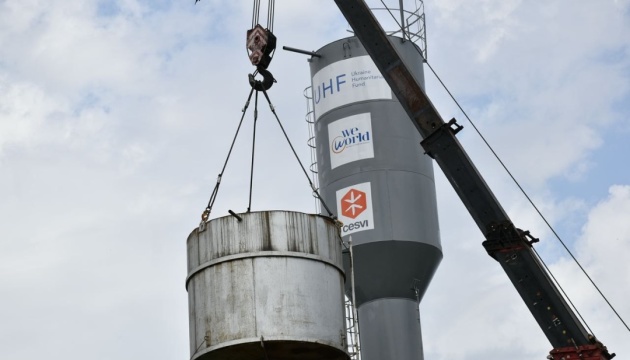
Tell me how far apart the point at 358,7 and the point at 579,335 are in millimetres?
8580

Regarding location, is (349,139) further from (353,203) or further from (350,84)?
(353,203)

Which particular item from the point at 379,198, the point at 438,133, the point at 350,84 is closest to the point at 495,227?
the point at 438,133

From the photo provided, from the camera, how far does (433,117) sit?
84.4 ft

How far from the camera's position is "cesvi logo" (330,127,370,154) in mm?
32031

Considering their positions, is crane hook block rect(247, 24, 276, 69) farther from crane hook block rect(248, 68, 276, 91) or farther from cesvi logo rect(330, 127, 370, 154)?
cesvi logo rect(330, 127, 370, 154)

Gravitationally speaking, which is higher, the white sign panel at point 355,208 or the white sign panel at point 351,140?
the white sign panel at point 351,140

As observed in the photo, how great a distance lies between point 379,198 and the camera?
104 ft

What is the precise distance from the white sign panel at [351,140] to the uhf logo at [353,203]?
864mm

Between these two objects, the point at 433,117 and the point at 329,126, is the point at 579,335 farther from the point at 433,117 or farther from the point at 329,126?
the point at 329,126

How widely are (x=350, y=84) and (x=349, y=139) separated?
4.95 ft

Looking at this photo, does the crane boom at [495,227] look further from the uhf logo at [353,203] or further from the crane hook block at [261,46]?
the uhf logo at [353,203]

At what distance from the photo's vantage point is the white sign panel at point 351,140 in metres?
32.0

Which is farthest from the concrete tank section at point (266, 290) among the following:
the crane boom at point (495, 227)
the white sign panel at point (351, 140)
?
the white sign panel at point (351, 140)

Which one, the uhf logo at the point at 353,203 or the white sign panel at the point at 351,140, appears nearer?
the uhf logo at the point at 353,203
